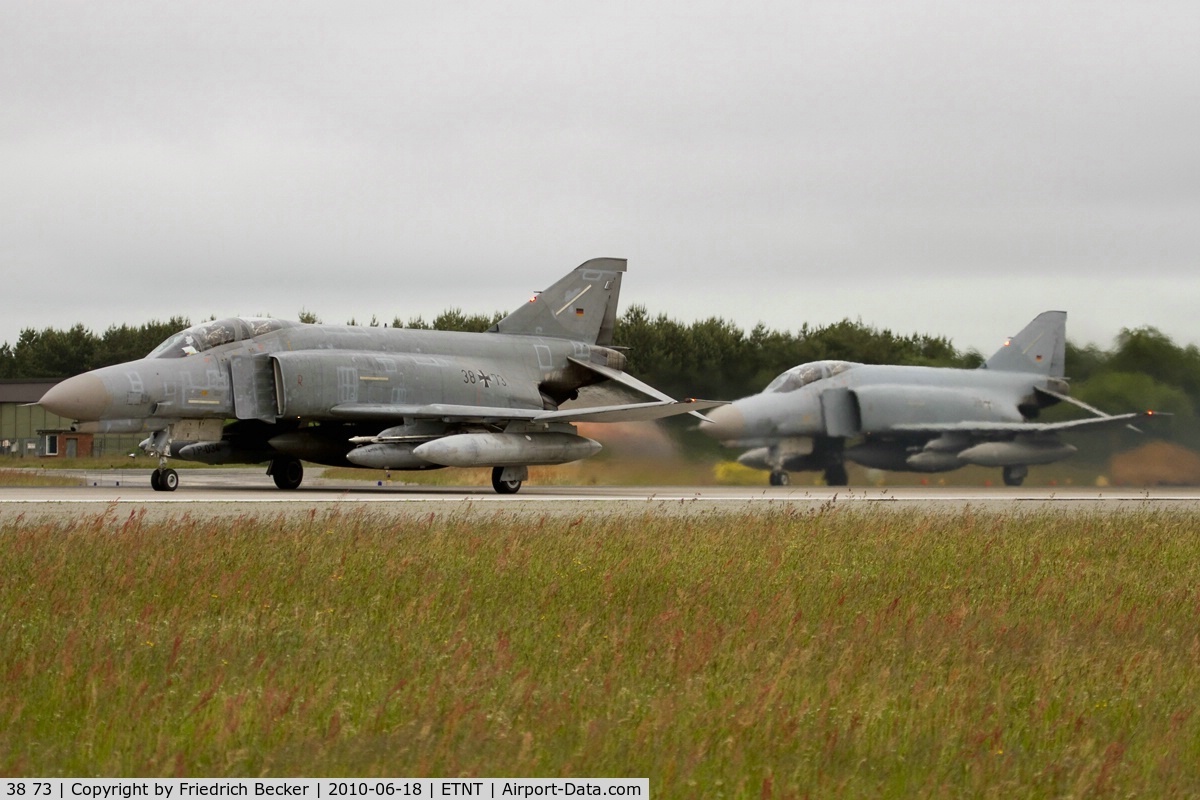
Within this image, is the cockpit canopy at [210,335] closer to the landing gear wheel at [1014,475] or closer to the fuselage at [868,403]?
the fuselage at [868,403]

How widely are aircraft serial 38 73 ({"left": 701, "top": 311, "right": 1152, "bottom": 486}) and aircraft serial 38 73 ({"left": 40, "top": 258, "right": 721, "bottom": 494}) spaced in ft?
9.21

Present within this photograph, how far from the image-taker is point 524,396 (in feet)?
85.7

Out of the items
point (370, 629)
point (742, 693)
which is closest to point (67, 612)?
point (370, 629)

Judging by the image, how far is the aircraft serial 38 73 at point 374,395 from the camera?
21984mm

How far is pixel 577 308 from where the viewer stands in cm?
2791

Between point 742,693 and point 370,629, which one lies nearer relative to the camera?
point 742,693

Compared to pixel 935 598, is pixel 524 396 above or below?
above

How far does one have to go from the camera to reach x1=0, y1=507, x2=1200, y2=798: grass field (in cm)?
499

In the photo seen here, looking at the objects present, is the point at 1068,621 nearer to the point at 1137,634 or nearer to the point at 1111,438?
the point at 1137,634

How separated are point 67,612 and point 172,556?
2395mm

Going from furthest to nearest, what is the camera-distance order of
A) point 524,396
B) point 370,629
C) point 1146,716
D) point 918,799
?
1. point 524,396
2. point 370,629
3. point 1146,716
4. point 918,799

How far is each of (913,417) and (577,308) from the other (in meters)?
7.70

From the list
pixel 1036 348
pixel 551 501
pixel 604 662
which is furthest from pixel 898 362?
pixel 604 662

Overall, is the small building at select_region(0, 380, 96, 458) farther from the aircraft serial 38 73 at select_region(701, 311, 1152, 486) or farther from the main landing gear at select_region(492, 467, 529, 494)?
the main landing gear at select_region(492, 467, 529, 494)
